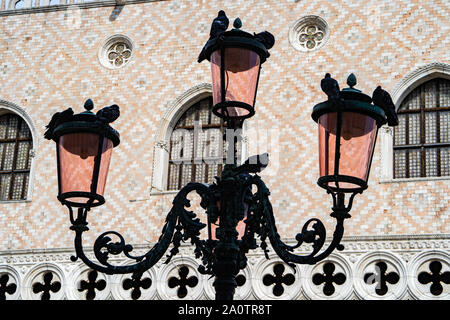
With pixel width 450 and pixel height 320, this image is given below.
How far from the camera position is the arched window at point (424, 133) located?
10.6m

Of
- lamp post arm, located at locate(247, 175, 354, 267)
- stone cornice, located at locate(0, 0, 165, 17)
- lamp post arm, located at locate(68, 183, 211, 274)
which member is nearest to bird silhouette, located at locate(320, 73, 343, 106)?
lamp post arm, located at locate(247, 175, 354, 267)

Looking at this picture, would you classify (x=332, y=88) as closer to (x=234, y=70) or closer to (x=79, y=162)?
(x=234, y=70)

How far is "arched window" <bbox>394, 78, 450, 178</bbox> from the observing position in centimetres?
1059

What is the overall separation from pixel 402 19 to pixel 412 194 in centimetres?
242

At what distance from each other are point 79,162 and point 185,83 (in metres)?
6.83

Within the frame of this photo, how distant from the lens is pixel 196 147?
11680mm

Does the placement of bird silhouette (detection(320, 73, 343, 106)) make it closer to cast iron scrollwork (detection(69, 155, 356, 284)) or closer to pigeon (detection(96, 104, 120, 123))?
cast iron scrollwork (detection(69, 155, 356, 284))

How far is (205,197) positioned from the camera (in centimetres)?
496

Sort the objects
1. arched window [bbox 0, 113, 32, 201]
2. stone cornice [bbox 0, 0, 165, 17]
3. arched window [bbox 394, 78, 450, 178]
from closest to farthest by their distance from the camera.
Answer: arched window [bbox 394, 78, 450, 178]
arched window [bbox 0, 113, 32, 201]
stone cornice [bbox 0, 0, 165, 17]

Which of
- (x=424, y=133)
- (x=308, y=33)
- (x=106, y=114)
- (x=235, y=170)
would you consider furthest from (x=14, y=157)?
(x=235, y=170)

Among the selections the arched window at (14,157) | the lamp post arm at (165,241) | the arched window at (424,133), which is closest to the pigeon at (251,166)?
the lamp post arm at (165,241)

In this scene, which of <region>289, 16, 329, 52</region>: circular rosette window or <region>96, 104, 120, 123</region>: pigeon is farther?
<region>289, 16, 329, 52</region>: circular rosette window
